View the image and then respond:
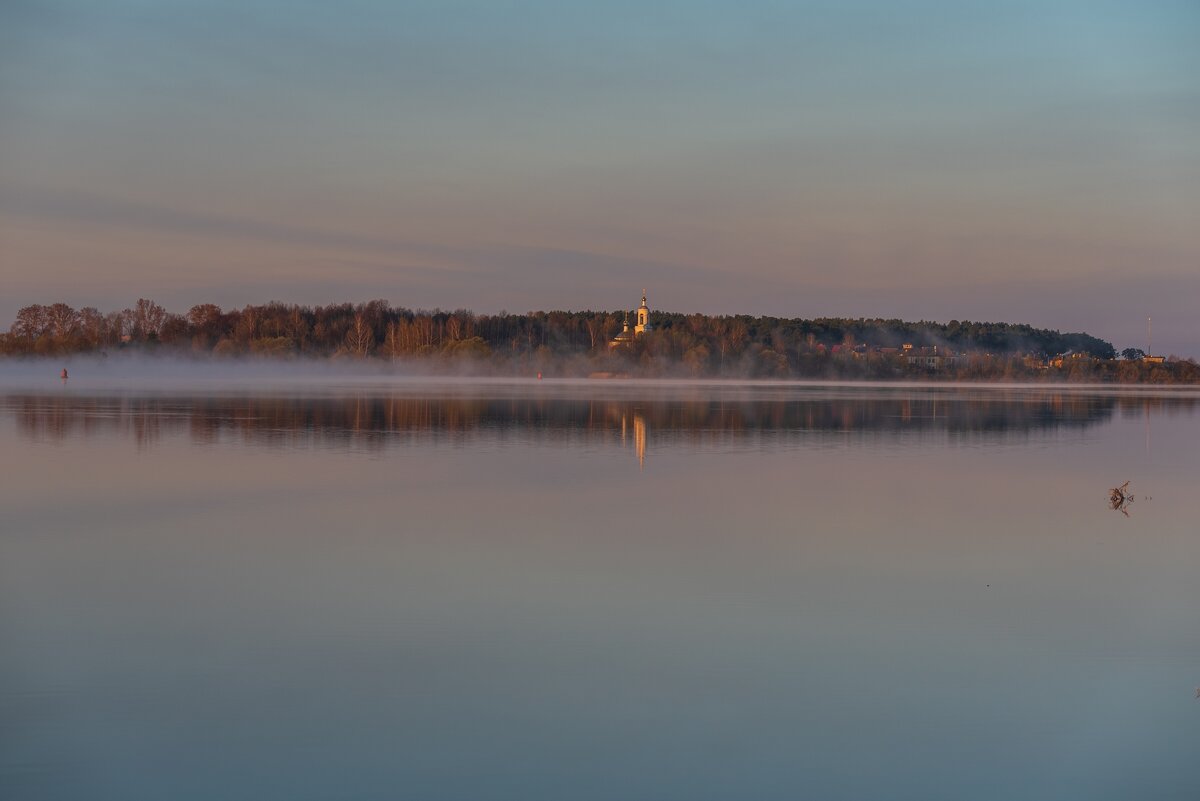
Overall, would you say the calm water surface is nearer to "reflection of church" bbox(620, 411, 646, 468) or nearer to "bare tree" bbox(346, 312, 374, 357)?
"reflection of church" bbox(620, 411, 646, 468)

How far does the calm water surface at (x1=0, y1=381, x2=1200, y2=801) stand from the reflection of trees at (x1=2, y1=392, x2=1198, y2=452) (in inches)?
416

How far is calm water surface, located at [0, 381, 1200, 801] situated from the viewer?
6.39 metres

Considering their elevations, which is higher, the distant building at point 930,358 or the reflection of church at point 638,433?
the distant building at point 930,358

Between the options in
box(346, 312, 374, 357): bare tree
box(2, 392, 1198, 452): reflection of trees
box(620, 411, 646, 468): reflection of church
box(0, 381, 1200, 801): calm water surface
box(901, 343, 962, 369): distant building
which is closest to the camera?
box(0, 381, 1200, 801): calm water surface

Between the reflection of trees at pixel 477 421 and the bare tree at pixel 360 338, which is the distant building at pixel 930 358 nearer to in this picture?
the bare tree at pixel 360 338

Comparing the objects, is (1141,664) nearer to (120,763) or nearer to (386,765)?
(386,765)

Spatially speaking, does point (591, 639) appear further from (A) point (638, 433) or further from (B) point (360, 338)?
(B) point (360, 338)

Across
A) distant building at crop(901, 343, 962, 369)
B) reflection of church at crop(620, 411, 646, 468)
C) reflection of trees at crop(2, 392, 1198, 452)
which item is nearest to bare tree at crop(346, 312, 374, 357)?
distant building at crop(901, 343, 962, 369)

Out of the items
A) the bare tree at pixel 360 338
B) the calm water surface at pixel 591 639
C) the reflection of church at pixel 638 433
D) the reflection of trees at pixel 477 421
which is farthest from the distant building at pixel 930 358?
the calm water surface at pixel 591 639

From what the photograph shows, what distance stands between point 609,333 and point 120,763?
17980 centimetres

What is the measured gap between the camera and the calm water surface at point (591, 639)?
6387 mm

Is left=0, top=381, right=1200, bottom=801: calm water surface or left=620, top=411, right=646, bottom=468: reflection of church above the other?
left=620, top=411, right=646, bottom=468: reflection of church

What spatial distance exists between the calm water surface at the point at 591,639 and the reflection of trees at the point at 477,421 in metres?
10.6

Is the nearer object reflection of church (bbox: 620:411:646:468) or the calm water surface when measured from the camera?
the calm water surface
